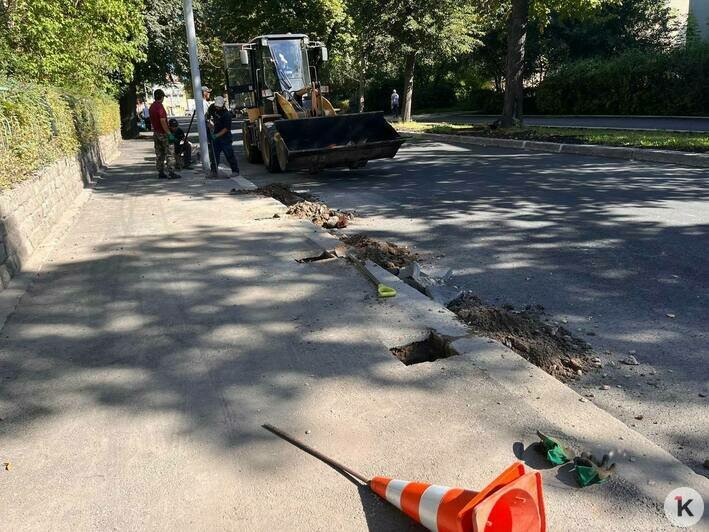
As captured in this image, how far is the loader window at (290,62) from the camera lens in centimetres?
1493

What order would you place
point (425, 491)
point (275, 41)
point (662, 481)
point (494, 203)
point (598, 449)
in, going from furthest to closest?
1. point (275, 41)
2. point (494, 203)
3. point (598, 449)
4. point (662, 481)
5. point (425, 491)

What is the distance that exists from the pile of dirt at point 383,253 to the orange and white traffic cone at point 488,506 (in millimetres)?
3437

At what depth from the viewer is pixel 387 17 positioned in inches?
992

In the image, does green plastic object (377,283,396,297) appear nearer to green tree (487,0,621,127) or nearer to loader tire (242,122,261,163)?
loader tire (242,122,261,163)

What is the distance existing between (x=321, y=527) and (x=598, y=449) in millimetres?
1350

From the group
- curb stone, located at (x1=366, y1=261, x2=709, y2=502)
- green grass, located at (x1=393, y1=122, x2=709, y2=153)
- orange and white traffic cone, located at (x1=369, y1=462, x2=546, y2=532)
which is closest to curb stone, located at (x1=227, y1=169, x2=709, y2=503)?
curb stone, located at (x1=366, y1=261, x2=709, y2=502)

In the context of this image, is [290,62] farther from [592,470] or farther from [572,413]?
[592,470]

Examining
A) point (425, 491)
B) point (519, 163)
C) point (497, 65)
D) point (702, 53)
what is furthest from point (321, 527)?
point (497, 65)

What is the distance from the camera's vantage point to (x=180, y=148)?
611 inches

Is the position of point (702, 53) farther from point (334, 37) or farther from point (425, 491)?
point (425, 491)

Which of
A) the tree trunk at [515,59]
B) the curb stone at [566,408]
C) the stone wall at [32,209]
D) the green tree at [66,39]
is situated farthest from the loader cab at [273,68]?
the curb stone at [566,408]

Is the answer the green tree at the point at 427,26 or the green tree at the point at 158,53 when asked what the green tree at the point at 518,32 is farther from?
the green tree at the point at 158,53

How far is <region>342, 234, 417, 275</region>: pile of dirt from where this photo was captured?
241 inches

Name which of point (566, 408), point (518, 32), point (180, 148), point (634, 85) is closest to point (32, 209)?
point (566, 408)
